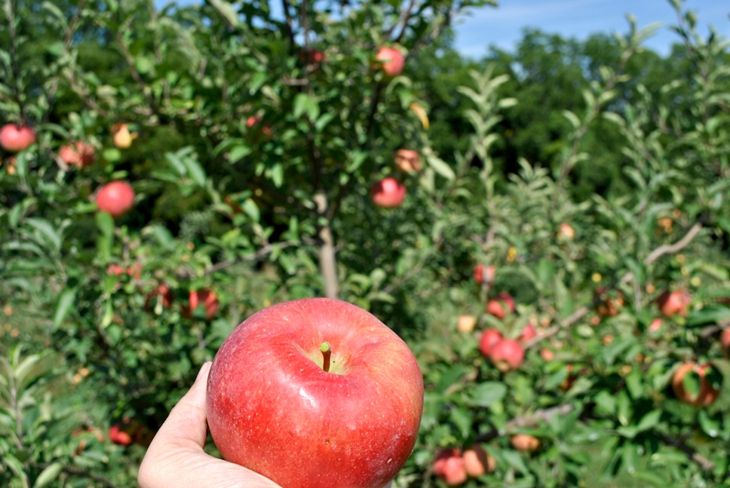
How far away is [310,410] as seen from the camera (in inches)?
35.1

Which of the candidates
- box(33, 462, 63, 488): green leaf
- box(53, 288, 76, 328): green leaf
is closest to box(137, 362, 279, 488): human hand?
box(33, 462, 63, 488): green leaf

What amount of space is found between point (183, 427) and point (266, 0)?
4.98ft

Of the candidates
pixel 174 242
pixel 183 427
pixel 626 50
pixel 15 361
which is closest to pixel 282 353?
pixel 183 427

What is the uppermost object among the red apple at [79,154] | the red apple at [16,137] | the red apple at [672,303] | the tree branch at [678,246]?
the red apple at [16,137]

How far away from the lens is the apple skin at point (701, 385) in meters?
1.83

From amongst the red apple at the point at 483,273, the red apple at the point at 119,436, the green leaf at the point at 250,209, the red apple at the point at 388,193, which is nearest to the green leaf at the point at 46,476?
the red apple at the point at 119,436

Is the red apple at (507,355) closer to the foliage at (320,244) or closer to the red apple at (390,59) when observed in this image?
the foliage at (320,244)

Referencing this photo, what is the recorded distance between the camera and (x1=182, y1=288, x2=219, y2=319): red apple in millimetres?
2016

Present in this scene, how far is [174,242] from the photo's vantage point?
6.97 feet

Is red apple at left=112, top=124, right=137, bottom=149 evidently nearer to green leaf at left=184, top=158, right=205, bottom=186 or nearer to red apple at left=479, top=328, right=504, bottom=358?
green leaf at left=184, top=158, right=205, bottom=186

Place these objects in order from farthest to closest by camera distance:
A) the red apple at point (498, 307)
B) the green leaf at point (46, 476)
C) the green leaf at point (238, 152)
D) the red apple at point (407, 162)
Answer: the red apple at point (498, 307), the red apple at point (407, 162), the green leaf at point (238, 152), the green leaf at point (46, 476)

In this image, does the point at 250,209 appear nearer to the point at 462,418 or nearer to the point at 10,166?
the point at 462,418

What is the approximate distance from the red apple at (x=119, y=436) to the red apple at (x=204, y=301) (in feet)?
1.79

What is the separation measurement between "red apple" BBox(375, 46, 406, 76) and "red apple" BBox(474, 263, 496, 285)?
852 mm
